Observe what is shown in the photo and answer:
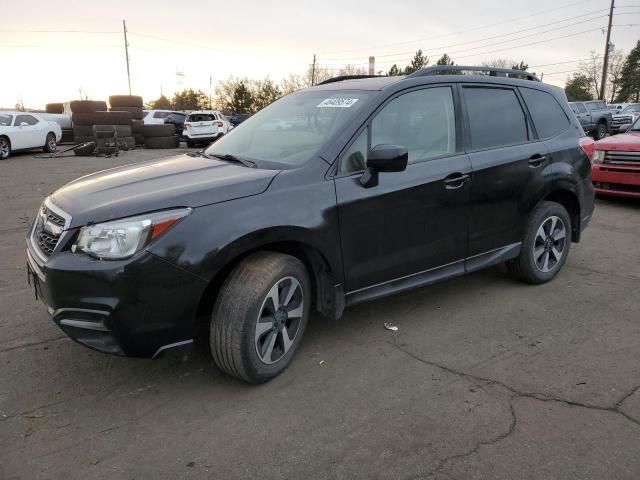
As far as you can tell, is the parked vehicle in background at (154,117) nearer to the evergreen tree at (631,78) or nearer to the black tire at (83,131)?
the black tire at (83,131)

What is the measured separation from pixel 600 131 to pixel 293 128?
23605mm

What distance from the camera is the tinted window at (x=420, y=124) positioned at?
11.6 ft

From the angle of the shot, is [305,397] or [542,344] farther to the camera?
[542,344]

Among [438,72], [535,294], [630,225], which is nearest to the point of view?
[438,72]

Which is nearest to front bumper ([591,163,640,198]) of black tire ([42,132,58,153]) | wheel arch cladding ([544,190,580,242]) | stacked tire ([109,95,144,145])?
wheel arch cladding ([544,190,580,242])

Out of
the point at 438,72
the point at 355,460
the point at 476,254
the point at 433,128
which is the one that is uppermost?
the point at 438,72

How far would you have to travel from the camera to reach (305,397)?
9.67 ft

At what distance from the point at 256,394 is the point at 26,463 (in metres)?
1.17

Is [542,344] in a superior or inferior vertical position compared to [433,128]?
inferior

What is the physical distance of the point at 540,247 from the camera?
4.62 metres

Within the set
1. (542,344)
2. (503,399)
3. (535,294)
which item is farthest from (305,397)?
(535,294)

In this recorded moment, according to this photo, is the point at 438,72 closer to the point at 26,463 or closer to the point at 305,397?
the point at 305,397

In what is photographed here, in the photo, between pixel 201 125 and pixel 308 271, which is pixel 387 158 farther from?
pixel 201 125

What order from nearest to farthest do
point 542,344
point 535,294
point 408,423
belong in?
point 408,423 < point 542,344 < point 535,294
